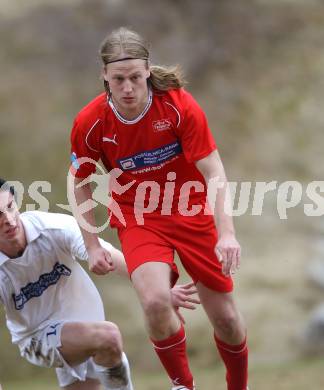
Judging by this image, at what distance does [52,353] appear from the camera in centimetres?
432

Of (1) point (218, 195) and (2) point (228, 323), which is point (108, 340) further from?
(1) point (218, 195)

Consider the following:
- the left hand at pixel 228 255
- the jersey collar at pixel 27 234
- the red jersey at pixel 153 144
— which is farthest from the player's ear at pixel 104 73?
the left hand at pixel 228 255

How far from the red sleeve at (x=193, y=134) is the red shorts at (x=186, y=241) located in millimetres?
291

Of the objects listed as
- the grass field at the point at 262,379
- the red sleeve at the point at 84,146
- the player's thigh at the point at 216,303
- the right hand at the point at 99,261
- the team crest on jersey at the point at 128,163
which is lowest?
the grass field at the point at 262,379

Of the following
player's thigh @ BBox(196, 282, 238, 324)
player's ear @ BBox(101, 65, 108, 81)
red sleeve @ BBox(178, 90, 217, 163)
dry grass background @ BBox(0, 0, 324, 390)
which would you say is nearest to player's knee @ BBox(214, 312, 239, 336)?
player's thigh @ BBox(196, 282, 238, 324)

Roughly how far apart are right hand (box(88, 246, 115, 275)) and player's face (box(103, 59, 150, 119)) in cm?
60

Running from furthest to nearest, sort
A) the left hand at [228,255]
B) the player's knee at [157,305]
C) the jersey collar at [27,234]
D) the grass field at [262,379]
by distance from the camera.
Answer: the grass field at [262,379] < the jersey collar at [27,234] < the player's knee at [157,305] < the left hand at [228,255]

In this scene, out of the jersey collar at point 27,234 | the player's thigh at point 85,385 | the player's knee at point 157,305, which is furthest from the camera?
the player's thigh at point 85,385

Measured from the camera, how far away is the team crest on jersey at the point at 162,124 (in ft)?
13.4

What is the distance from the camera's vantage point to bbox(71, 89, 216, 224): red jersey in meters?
4.06

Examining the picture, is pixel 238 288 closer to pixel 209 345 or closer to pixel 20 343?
pixel 209 345

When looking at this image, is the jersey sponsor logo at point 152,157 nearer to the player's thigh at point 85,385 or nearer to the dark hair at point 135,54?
the dark hair at point 135,54

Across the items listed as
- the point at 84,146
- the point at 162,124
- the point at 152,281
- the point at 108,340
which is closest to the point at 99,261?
the point at 152,281

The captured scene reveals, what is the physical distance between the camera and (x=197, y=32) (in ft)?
36.1
